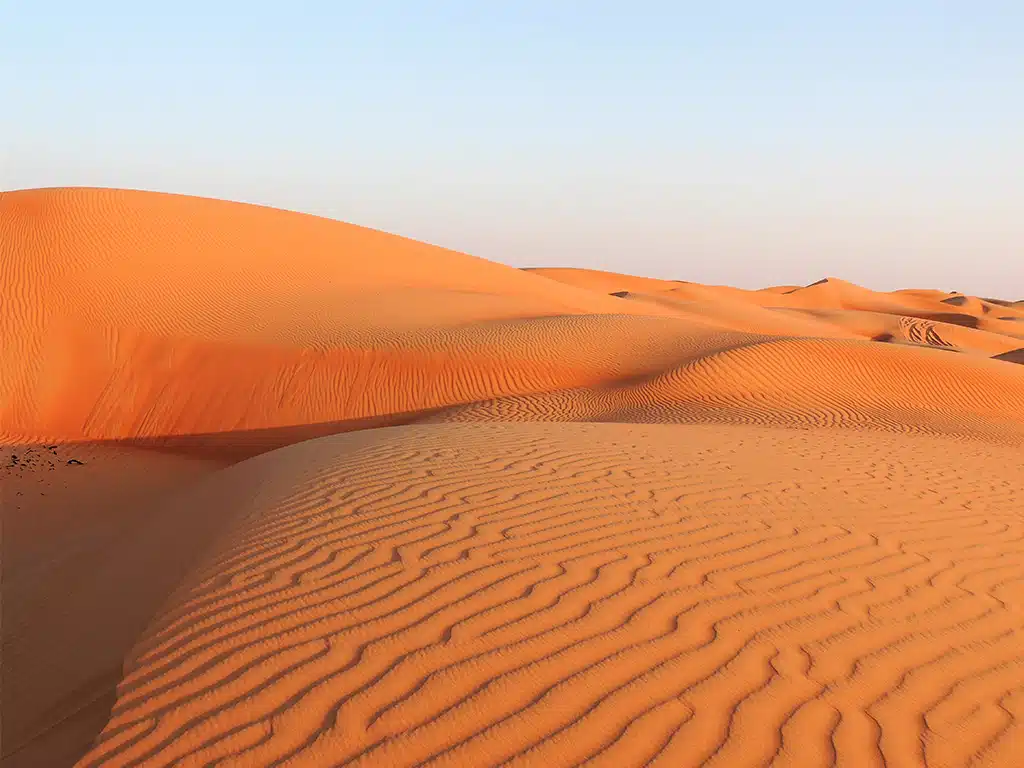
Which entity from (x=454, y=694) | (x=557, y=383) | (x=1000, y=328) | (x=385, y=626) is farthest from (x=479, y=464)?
(x=1000, y=328)

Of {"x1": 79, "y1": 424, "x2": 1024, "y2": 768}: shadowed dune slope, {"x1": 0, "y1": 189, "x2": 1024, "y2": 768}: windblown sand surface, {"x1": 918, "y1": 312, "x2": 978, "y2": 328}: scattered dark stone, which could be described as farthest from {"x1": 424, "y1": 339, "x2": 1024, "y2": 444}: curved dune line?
{"x1": 918, "y1": 312, "x2": 978, "y2": 328}: scattered dark stone

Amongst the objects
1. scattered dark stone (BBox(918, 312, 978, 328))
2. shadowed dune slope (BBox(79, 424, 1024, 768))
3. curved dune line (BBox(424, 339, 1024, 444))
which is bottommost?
scattered dark stone (BBox(918, 312, 978, 328))

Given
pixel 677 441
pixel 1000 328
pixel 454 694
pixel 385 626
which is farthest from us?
pixel 1000 328

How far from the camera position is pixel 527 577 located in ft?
14.0

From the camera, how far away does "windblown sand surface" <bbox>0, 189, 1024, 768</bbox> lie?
304 cm

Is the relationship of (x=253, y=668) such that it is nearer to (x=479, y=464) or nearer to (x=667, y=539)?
(x=667, y=539)

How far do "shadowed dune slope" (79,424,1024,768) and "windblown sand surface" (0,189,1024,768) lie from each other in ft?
0.05

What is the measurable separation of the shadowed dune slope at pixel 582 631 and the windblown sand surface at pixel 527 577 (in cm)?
2

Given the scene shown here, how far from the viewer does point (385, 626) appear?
372 centimetres

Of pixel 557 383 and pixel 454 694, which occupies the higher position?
pixel 454 694

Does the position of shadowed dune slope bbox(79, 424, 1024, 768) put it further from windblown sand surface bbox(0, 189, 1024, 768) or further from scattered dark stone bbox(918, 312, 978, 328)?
scattered dark stone bbox(918, 312, 978, 328)

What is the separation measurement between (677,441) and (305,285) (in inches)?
566

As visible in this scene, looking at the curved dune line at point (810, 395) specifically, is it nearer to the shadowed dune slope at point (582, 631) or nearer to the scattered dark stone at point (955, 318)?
the shadowed dune slope at point (582, 631)

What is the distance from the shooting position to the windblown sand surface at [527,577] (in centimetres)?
304
